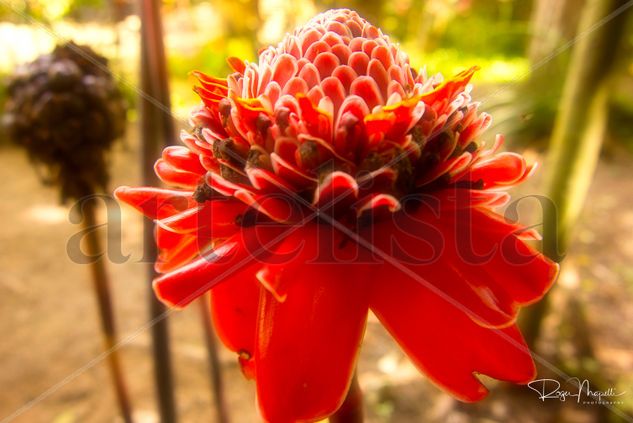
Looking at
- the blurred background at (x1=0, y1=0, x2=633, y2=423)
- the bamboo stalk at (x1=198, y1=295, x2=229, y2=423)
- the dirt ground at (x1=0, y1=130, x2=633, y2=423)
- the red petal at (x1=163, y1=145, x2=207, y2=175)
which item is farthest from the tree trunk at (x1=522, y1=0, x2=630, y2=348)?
the red petal at (x1=163, y1=145, x2=207, y2=175)

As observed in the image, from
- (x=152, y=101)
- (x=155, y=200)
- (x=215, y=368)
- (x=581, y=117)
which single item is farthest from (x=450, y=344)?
(x=581, y=117)

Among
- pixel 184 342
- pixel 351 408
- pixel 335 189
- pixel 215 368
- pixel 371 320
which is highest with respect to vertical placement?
pixel 335 189

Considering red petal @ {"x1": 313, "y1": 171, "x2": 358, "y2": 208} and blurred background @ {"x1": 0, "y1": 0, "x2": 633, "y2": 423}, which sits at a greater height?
red petal @ {"x1": 313, "y1": 171, "x2": 358, "y2": 208}

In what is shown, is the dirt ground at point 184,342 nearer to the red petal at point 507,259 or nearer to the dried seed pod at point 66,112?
the dried seed pod at point 66,112

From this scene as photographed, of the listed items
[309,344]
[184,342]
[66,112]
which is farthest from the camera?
[184,342]

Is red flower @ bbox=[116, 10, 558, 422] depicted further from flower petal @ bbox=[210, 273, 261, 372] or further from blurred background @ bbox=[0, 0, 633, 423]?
blurred background @ bbox=[0, 0, 633, 423]

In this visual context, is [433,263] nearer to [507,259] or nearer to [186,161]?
[507,259]
